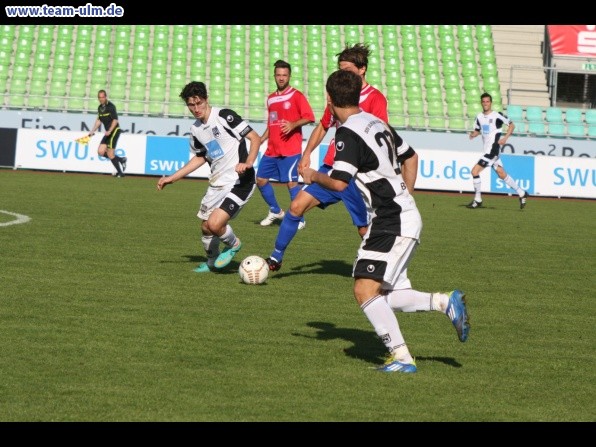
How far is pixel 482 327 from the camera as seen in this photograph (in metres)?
8.21

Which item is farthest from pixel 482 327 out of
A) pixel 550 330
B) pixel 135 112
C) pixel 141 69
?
pixel 141 69

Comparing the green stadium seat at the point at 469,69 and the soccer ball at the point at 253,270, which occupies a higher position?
the green stadium seat at the point at 469,69

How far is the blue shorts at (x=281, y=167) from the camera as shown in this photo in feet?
50.4

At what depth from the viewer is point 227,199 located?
10.5 metres

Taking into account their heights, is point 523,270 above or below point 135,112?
below

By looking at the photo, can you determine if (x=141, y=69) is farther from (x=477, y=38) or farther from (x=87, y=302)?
(x=87, y=302)

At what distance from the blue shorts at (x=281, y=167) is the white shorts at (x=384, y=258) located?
8.95 meters

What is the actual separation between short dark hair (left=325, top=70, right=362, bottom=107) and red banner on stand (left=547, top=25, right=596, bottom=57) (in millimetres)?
29699

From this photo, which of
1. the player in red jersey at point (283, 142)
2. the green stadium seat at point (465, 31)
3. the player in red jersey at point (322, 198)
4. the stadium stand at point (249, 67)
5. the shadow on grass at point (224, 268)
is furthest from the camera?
the green stadium seat at point (465, 31)

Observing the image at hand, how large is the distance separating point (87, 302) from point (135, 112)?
78.0ft

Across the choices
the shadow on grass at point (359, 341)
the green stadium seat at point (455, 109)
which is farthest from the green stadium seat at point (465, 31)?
the shadow on grass at point (359, 341)

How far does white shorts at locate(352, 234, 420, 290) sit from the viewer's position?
635cm

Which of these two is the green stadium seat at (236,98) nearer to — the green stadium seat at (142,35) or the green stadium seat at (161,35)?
the green stadium seat at (161,35)

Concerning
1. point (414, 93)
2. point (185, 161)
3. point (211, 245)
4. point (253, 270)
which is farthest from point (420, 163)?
point (253, 270)
